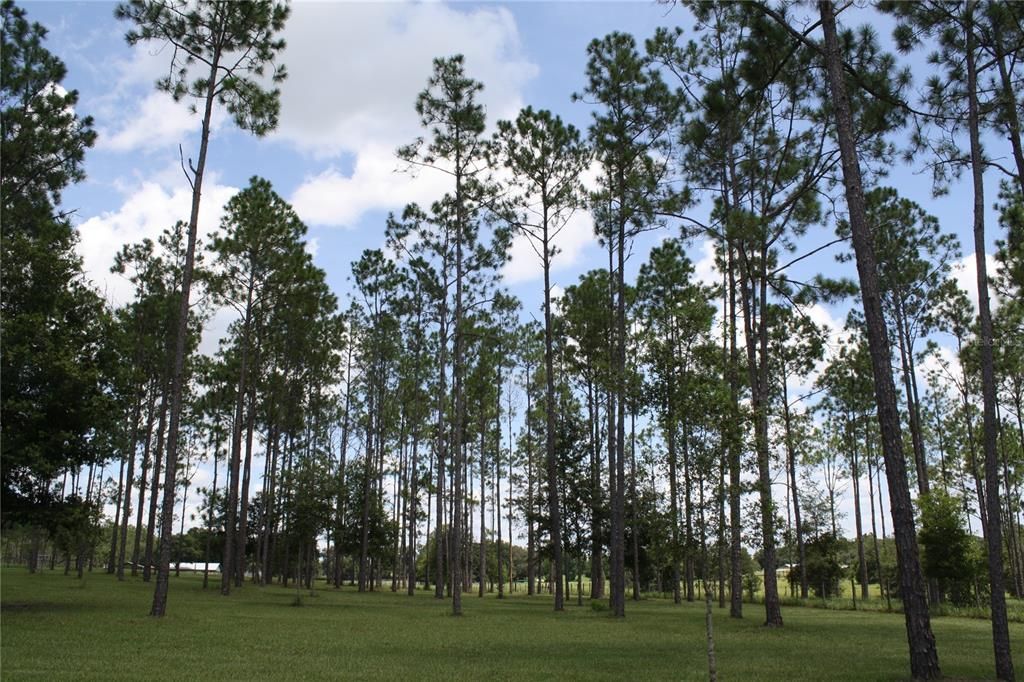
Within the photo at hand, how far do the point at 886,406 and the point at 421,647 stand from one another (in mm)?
8673

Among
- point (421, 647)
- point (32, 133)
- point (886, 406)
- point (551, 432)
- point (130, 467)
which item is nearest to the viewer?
point (886, 406)

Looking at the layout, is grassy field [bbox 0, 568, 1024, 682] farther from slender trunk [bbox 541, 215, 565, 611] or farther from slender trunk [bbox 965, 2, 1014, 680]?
slender trunk [bbox 541, 215, 565, 611]

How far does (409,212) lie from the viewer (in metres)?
26.7

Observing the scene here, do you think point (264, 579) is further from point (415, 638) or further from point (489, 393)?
point (415, 638)

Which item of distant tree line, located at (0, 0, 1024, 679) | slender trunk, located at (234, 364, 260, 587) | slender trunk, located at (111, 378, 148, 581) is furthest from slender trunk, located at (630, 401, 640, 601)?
slender trunk, located at (111, 378, 148, 581)

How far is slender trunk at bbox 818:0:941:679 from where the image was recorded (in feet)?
28.8

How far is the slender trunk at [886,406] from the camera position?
8.79 meters

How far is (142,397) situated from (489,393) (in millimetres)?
18346

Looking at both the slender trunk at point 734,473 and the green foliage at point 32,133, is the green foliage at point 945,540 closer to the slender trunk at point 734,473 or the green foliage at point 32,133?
the slender trunk at point 734,473

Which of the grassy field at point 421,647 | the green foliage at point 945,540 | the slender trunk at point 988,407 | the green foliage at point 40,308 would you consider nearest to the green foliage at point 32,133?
the green foliage at point 40,308

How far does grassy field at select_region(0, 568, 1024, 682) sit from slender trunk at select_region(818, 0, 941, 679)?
91cm

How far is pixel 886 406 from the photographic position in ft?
30.6

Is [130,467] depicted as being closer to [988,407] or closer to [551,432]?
[551,432]

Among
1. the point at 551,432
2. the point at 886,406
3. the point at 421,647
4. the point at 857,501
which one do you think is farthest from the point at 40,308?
the point at 857,501
